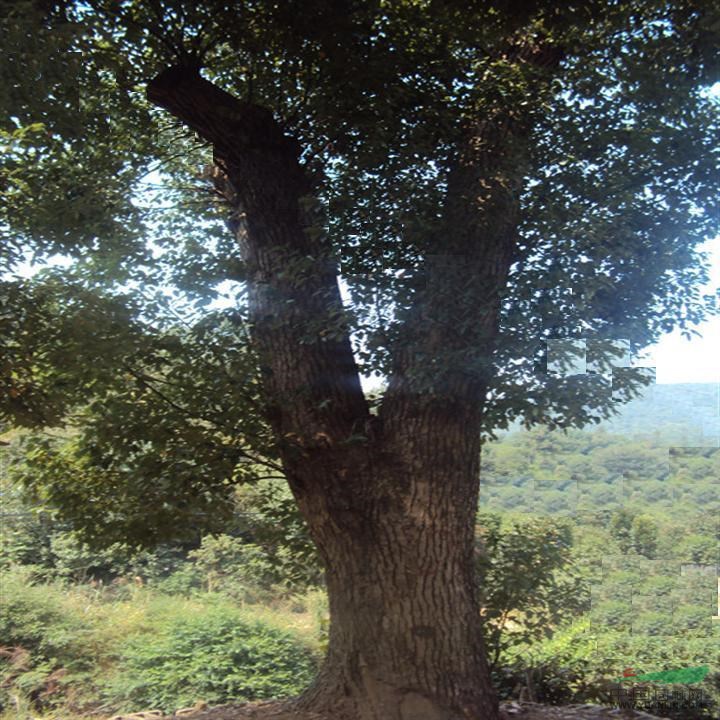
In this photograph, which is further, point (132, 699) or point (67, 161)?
point (132, 699)

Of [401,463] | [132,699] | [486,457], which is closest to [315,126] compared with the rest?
[401,463]

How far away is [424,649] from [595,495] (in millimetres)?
1944

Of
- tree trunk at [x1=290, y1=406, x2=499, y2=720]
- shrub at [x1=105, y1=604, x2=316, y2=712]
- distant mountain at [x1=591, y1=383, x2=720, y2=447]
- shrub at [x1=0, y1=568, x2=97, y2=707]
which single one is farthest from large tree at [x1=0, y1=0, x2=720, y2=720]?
shrub at [x1=0, y1=568, x2=97, y2=707]

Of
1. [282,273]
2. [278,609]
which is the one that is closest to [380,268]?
[282,273]

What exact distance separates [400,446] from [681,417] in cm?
195

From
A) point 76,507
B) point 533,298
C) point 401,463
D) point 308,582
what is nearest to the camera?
point 533,298

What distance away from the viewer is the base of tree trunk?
3.84 m

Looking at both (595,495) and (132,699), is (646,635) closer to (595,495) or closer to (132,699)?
(595,495)

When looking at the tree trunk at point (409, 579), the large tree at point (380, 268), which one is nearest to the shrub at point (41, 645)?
the large tree at point (380, 268)

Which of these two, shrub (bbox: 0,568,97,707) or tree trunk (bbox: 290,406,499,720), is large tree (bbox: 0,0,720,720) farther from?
shrub (bbox: 0,568,97,707)

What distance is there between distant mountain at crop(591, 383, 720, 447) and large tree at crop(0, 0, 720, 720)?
2.24 feet

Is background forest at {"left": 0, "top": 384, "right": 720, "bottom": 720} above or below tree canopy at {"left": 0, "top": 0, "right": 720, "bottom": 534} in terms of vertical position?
below

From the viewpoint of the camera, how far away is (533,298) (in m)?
3.26

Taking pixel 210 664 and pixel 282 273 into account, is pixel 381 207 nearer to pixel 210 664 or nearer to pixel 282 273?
pixel 282 273
